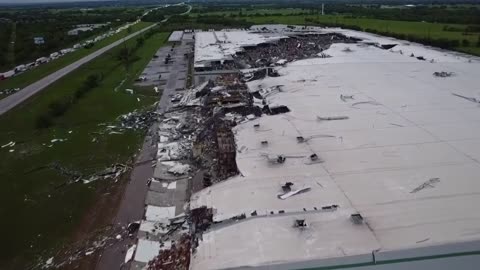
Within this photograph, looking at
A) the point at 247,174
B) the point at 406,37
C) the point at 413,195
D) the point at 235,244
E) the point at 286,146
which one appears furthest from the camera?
the point at 406,37

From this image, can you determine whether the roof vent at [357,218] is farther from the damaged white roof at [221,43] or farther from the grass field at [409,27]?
the grass field at [409,27]

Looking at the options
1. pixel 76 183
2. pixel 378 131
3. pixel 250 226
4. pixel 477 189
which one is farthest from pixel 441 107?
pixel 76 183

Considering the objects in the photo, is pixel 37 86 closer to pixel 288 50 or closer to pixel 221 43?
pixel 221 43

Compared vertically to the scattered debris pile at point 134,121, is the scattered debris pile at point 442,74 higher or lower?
higher

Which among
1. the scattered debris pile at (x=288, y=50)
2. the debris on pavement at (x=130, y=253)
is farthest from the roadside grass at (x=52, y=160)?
the scattered debris pile at (x=288, y=50)

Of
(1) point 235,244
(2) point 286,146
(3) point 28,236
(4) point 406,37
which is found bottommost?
(3) point 28,236

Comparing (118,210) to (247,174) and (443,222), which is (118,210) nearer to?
(247,174)

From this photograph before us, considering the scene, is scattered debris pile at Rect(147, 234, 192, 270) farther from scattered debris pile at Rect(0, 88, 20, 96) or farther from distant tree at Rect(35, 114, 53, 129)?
scattered debris pile at Rect(0, 88, 20, 96)
